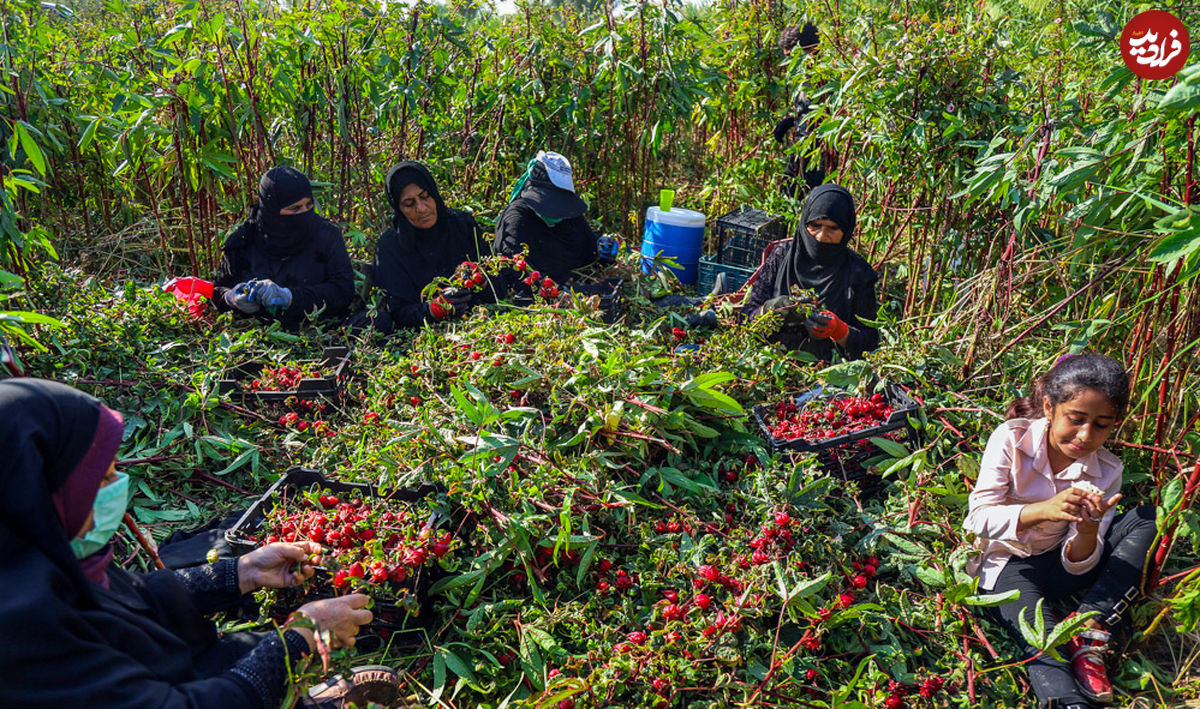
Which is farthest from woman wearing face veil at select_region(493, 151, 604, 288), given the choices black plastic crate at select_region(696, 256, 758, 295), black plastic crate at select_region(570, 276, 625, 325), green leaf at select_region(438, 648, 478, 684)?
green leaf at select_region(438, 648, 478, 684)

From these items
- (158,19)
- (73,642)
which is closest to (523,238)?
(158,19)

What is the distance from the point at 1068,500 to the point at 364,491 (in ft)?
6.16

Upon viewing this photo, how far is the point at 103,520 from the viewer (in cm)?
134

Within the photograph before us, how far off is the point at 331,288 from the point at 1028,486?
2.92 m

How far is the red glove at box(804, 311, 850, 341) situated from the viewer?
3.09 metres

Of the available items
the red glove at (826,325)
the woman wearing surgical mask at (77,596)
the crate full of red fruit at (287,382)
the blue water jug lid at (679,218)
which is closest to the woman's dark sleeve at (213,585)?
the woman wearing surgical mask at (77,596)

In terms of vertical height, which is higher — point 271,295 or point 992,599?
point 271,295

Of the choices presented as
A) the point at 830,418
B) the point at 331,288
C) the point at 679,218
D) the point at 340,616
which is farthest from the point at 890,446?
the point at 331,288

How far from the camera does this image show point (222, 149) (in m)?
4.02

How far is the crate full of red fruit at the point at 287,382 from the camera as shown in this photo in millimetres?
2984

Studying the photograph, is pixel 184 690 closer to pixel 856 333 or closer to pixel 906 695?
pixel 906 695

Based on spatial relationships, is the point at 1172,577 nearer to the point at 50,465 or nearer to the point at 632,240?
the point at 50,465

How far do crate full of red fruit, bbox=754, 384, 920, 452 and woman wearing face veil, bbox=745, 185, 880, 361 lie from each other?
38 cm

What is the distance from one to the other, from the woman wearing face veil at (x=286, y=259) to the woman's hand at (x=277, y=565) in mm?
1882
